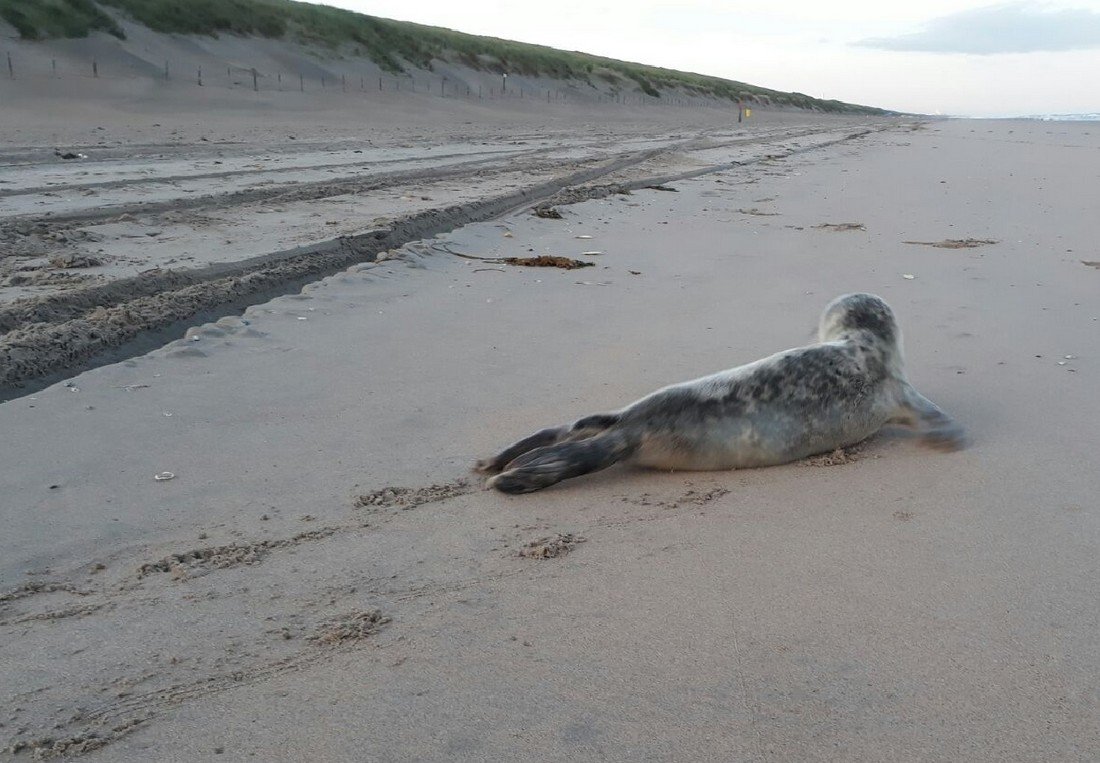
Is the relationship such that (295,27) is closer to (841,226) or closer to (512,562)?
(841,226)

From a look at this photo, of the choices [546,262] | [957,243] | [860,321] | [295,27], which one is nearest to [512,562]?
[860,321]

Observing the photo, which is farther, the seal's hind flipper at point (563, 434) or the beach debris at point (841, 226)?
the beach debris at point (841, 226)

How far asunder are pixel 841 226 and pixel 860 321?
4656mm

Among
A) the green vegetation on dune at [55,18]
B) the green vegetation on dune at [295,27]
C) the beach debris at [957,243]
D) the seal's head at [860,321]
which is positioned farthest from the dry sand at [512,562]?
the green vegetation on dune at [295,27]

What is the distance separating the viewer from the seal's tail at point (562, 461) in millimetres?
2869

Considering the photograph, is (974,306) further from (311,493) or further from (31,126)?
(31,126)

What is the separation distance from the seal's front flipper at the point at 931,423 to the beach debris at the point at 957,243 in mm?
4062

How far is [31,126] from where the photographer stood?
15.6 meters

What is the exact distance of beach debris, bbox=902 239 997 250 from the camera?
7.08m

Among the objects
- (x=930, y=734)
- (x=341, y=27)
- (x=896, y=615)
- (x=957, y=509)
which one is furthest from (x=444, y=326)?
(x=341, y=27)

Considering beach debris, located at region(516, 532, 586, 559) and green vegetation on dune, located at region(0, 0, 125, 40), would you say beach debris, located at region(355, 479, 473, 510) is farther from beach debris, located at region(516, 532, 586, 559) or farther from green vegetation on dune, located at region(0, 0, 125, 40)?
green vegetation on dune, located at region(0, 0, 125, 40)

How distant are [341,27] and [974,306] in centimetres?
3563

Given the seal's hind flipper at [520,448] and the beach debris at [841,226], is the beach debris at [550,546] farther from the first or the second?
the beach debris at [841,226]

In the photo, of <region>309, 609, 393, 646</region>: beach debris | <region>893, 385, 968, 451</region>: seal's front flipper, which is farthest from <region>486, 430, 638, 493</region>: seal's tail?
<region>893, 385, 968, 451</region>: seal's front flipper
